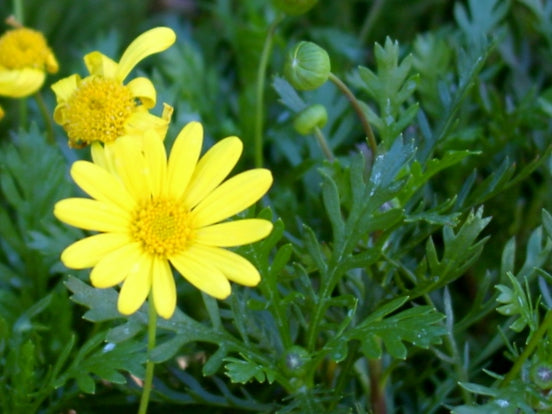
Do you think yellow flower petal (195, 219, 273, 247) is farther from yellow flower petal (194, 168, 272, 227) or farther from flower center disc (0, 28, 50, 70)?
flower center disc (0, 28, 50, 70)

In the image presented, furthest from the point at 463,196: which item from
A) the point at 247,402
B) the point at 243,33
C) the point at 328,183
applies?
the point at 243,33

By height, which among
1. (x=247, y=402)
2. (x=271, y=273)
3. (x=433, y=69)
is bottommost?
(x=247, y=402)

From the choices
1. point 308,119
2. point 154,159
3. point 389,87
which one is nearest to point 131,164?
point 154,159

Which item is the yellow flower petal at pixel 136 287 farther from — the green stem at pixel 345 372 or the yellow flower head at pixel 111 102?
the green stem at pixel 345 372

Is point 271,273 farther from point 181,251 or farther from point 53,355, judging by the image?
point 53,355

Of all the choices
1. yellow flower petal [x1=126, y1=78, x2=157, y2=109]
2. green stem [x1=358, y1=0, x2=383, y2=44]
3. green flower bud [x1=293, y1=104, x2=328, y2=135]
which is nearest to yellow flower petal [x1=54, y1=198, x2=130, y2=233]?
yellow flower petal [x1=126, y1=78, x2=157, y2=109]

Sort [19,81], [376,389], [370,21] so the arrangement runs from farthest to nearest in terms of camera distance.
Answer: [370,21], [19,81], [376,389]

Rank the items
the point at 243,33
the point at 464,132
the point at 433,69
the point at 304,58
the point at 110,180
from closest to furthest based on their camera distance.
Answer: the point at 110,180, the point at 304,58, the point at 464,132, the point at 433,69, the point at 243,33

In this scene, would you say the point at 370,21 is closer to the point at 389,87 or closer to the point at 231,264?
the point at 389,87
